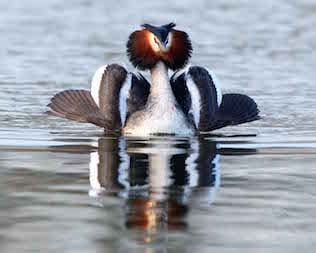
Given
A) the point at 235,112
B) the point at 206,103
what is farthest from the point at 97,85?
the point at 235,112

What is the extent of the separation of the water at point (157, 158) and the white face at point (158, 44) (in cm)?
109

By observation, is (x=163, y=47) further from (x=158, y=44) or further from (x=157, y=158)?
(x=157, y=158)

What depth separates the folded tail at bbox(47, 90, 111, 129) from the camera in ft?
49.6

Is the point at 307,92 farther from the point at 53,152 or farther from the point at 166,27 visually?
the point at 53,152

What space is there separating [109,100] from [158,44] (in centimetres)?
85

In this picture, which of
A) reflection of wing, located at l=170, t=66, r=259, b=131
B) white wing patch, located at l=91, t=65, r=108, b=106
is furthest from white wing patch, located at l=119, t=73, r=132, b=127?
reflection of wing, located at l=170, t=66, r=259, b=131

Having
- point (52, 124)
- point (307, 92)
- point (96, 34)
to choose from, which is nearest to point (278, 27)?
point (96, 34)

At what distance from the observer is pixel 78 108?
15531mm

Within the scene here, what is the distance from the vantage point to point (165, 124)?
14.7m

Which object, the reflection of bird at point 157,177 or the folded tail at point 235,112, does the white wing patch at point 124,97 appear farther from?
the folded tail at point 235,112

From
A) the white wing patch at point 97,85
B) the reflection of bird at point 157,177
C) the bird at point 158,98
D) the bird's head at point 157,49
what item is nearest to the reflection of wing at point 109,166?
the reflection of bird at point 157,177

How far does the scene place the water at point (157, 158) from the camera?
9.74 metres

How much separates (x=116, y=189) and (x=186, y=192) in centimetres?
59

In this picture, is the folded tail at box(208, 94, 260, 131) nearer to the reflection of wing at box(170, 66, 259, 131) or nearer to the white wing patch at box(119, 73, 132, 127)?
the reflection of wing at box(170, 66, 259, 131)
